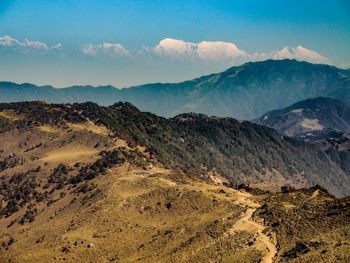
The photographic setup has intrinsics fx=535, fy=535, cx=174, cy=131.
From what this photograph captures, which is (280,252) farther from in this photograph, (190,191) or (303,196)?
(190,191)

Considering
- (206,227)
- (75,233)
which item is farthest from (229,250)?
(75,233)

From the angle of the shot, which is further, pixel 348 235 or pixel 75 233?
pixel 75 233

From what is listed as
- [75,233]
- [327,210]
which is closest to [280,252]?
[327,210]

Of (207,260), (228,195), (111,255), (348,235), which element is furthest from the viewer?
(228,195)

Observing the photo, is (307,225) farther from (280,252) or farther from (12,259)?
(12,259)

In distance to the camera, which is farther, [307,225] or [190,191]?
[190,191]

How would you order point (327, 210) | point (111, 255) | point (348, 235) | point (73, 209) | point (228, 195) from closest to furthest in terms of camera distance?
point (348, 235)
point (327, 210)
point (111, 255)
point (228, 195)
point (73, 209)
